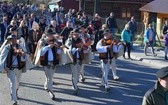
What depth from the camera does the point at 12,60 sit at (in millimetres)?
11328

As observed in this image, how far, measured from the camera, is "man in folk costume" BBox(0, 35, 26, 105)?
37.0 ft

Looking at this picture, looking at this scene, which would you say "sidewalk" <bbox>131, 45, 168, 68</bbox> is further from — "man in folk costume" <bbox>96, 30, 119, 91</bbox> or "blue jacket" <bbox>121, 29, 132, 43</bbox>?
"man in folk costume" <bbox>96, 30, 119, 91</bbox>

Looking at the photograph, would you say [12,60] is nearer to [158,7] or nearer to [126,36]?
[126,36]

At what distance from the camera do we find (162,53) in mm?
23312

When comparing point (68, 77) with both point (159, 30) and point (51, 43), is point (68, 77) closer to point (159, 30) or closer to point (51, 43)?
point (51, 43)

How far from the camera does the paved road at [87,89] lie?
40.4 ft

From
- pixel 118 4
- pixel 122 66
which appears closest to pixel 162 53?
pixel 122 66

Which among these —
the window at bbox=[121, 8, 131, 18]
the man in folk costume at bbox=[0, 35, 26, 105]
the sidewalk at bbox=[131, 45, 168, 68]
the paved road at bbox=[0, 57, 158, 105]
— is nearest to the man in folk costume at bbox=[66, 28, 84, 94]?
the paved road at bbox=[0, 57, 158, 105]

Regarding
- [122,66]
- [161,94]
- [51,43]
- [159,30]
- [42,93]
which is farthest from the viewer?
[159,30]

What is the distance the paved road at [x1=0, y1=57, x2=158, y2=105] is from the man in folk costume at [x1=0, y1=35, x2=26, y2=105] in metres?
0.82

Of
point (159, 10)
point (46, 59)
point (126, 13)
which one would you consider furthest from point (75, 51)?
point (126, 13)

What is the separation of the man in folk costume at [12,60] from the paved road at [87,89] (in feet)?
2.70

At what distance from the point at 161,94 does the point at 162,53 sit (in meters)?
18.4

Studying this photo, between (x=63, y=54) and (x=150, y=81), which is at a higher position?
→ (x=63, y=54)
